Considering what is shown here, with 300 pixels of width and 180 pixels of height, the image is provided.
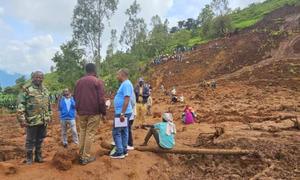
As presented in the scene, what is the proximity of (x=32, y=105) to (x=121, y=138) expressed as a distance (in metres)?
1.74

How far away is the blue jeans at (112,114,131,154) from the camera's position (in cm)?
739

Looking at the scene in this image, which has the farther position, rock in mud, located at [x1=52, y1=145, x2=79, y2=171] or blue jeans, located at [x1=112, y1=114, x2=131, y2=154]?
blue jeans, located at [x1=112, y1=114, x2=131, y2=154]

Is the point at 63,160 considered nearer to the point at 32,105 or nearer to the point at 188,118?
the point at 32,105

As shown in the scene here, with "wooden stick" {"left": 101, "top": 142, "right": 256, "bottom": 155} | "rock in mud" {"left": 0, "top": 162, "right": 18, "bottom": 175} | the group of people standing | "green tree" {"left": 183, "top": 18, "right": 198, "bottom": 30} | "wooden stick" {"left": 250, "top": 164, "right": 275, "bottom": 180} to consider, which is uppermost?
"green tree" {"left": 183, "top": 18, "right": 198, "bottom": 30}

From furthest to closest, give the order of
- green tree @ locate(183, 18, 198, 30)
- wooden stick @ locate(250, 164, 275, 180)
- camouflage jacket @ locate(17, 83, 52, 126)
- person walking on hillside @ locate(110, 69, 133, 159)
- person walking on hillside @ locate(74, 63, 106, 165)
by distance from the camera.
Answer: green tree @ locate(183, 18, 198, 30) → person walking on hillside @ locate(110, 69, 133, 159) → wooden stick @ locate(250, 164, 275, 180) → person walking on hillside @ locate(74, 63, 106, 165) → camouflage jacket @ locate(17, 83, 52, 126)

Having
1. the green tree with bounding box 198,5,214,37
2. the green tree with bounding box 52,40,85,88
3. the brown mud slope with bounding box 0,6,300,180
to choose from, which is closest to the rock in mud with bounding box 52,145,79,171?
the brown mud slope with bounding box 0,6,300,180

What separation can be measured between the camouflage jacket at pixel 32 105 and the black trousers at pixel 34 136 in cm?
13

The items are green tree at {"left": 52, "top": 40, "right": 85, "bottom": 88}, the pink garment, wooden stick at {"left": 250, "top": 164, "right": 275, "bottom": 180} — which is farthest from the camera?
green tree at {"left": 52, "top": 40, "right": 85, "bottom": 88}

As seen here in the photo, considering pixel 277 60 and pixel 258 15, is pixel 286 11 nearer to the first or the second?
pixel 258 15

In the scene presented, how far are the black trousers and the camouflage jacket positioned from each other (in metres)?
0.13

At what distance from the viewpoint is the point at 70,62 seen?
32.9m

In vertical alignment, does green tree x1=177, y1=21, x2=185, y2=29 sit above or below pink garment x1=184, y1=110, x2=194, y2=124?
above

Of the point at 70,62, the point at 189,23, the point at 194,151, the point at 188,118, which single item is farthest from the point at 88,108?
the point at 189,23

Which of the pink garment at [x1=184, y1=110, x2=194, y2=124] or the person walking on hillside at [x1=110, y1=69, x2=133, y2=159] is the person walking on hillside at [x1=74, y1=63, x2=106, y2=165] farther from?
the pink garment at [x1=184, y1=110, x2=194, y2=124]
